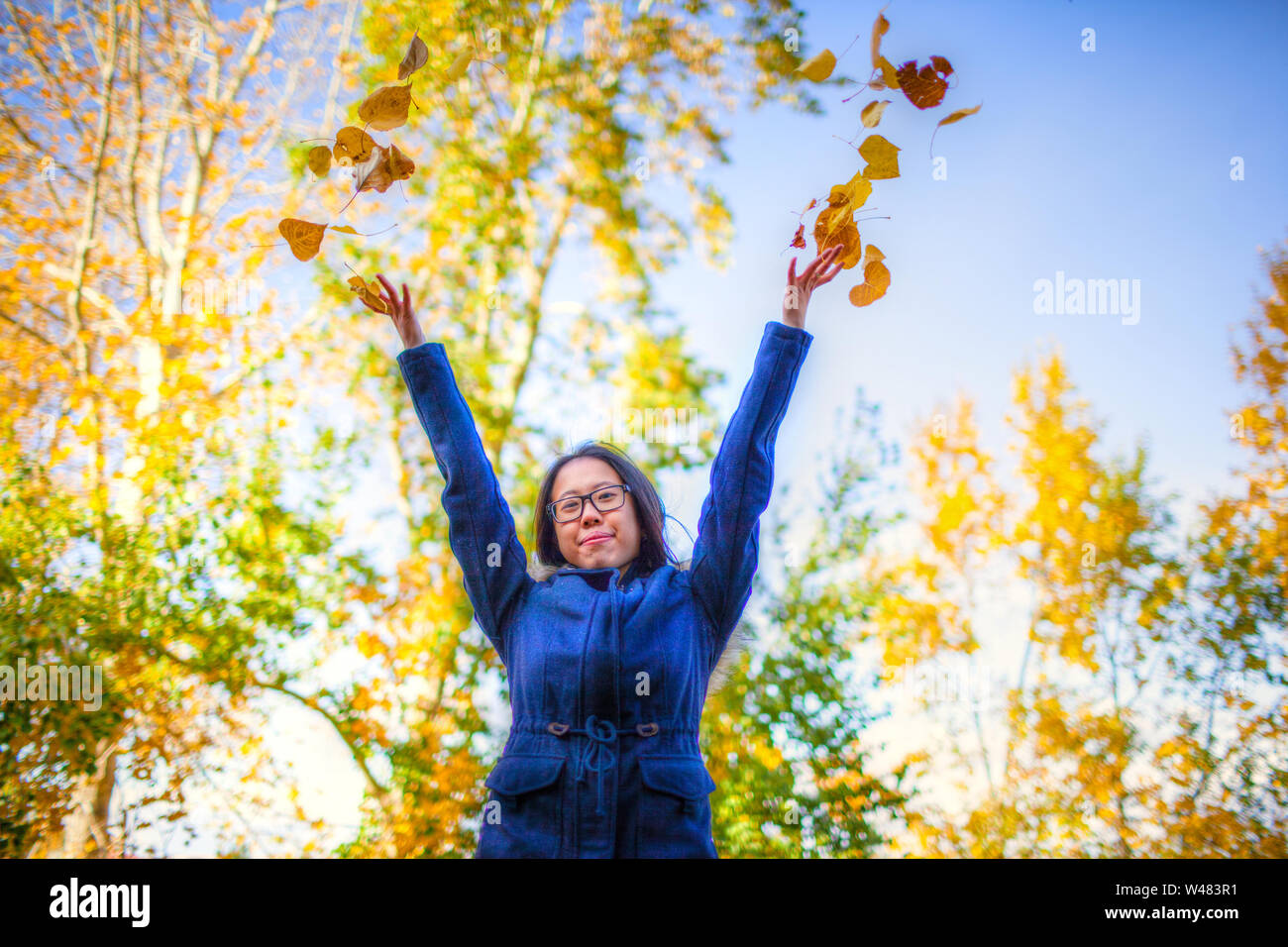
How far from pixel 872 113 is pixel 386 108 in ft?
2.99

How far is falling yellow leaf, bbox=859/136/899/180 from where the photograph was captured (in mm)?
1529

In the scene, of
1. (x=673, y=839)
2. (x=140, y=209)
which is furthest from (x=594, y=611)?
(x=140, y=209)

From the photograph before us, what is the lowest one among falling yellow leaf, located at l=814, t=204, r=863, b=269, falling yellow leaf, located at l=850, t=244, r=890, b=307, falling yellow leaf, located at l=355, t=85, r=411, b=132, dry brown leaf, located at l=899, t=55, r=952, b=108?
falling yellow leaf, located at l=850, t=244, r=890, b=307

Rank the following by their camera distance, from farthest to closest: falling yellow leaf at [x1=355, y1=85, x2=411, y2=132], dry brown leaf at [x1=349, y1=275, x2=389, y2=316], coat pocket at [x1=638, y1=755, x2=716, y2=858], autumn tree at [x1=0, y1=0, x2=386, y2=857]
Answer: autumn tree at [x1=0, y1=0, x2=386, y2=857] < falling yellow leaf at [x1=355, y1=85, x2=411, y2=132] < dry brown leaf at [x1=349, y1=275, x2=389, y2=316] < coat pocket at [x1=638, y1=755, x2=716, y2=858]

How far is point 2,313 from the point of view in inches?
174

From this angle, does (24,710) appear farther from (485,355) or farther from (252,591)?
(485,355)

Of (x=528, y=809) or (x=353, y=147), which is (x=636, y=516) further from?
(x=353, y=147)

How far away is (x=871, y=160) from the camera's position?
1551 millimetres

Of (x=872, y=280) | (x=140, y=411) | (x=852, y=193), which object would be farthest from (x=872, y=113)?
(x=140, y=411)

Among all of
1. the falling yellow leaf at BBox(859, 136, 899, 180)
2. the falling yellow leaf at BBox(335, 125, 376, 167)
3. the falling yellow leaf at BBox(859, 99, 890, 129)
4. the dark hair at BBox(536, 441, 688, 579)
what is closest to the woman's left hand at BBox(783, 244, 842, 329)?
the falling yellow leaf at BBox(859, 136, 899, 180)

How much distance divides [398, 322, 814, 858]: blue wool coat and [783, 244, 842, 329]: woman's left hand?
0.11 ft

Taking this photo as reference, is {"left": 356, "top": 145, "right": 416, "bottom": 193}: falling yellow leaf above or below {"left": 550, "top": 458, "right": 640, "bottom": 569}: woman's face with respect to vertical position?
above

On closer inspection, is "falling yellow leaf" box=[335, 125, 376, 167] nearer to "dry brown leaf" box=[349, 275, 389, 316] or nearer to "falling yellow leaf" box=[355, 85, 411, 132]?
"falling yellow leaf" box=[355, 85, 411, 132]
